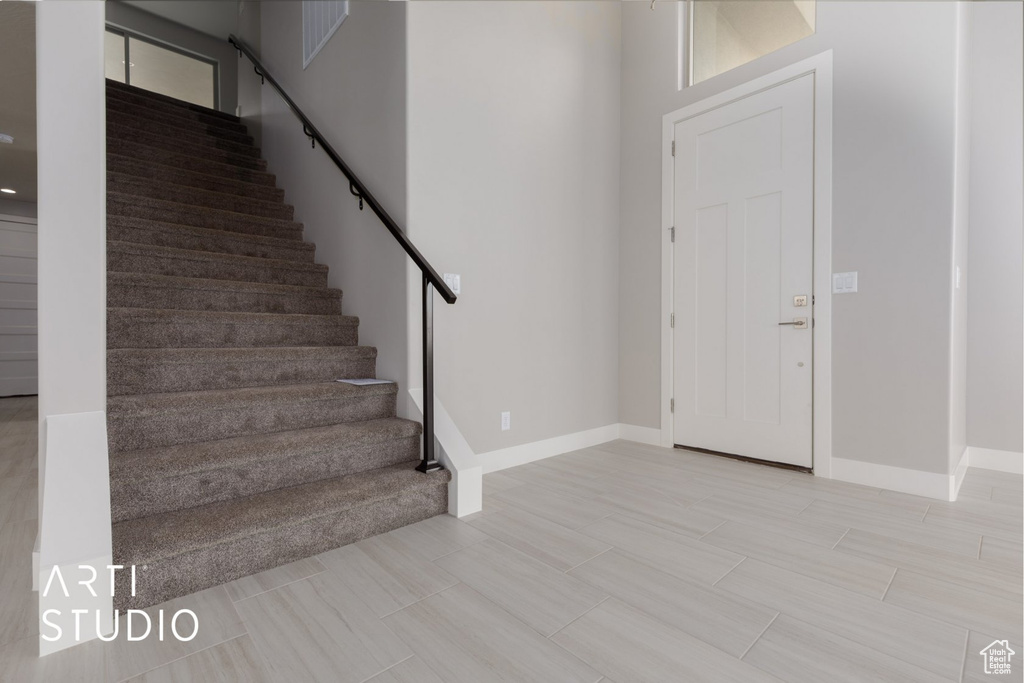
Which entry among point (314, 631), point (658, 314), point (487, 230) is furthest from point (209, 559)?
point (658, 314)

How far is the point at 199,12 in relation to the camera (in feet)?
23.6

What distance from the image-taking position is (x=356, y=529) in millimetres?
2043

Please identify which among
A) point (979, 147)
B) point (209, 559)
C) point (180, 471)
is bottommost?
point (209, 559)

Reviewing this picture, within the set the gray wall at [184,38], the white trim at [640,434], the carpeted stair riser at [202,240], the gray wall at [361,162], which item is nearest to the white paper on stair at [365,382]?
the gray wall at [361,162]

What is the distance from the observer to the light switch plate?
2.80m

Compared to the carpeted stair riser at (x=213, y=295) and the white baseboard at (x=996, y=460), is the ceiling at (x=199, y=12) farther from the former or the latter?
the white baseboard at (x=996, y=460)

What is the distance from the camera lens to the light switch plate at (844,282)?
2801mm

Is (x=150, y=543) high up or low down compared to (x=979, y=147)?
down

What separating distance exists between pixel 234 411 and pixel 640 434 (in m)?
2.76

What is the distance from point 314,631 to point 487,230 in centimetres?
223

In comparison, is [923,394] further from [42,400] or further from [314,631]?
[42,400]

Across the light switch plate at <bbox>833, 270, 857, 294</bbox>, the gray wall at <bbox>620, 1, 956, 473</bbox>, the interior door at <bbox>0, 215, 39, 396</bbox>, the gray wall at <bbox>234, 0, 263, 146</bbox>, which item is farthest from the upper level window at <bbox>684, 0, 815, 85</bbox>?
the interior door at <bbox>0, 215, 39, 396</bbox>

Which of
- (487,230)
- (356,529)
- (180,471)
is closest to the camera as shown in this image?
(180,471)

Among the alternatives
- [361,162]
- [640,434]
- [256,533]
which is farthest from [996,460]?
[361,162]
